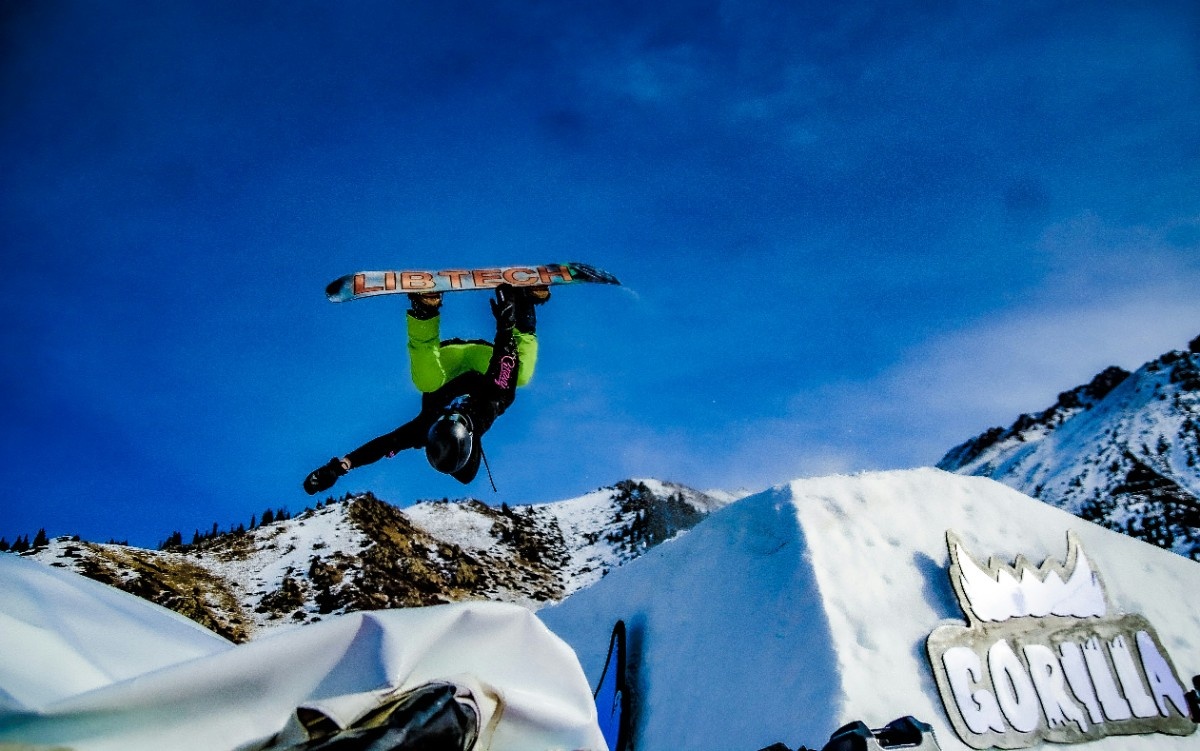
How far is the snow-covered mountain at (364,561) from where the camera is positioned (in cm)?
1484

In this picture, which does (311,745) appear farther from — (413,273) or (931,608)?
(931,608)

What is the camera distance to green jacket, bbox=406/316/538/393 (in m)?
5.46

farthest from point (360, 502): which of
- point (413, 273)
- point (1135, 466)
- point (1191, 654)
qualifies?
point (1135, 466)

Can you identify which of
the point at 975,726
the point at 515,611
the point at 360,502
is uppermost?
the point at 360,502

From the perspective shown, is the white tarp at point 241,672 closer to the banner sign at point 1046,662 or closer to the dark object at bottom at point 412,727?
the dark object at bottom at point 412,727

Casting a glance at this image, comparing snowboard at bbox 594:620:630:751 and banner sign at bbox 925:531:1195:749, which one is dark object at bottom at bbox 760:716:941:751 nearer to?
banner sign at bbox 925:531:1195:749

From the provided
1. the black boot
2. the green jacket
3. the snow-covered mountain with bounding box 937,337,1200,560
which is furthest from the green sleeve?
the snow-covered mountain with bounding box 937,337,1200,560

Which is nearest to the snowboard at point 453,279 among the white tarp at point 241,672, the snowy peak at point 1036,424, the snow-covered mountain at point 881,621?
the white tarp at point 241,672

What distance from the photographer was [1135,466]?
2798cm

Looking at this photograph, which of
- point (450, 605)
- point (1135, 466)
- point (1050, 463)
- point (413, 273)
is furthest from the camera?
point (1050, 463)

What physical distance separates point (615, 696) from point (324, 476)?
173 inches

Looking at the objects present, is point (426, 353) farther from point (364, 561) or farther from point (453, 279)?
point (364, 561)

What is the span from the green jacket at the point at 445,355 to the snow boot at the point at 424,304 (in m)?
0.05

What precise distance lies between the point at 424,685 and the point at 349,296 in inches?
157
